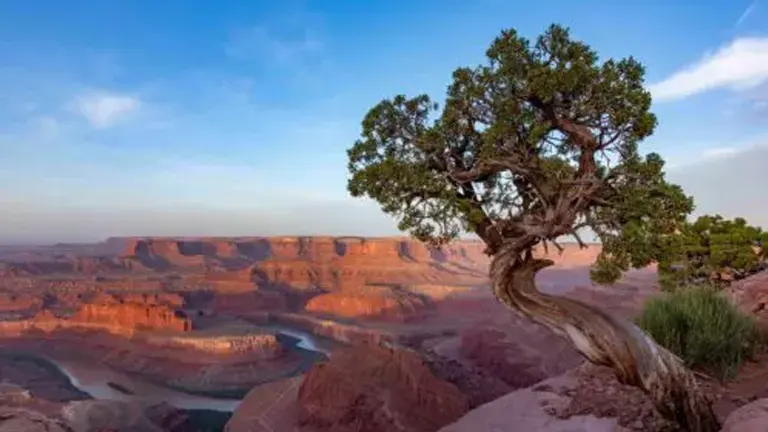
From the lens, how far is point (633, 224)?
970cm

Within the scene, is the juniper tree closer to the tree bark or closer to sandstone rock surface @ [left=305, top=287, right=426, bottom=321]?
the tree bark

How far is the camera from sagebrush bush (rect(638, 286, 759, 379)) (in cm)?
1191

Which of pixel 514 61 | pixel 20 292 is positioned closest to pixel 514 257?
pixel 514 61

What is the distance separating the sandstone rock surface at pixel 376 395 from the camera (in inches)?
974

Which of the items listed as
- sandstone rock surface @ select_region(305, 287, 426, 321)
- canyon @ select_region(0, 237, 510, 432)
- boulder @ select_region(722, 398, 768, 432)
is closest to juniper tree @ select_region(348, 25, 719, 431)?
boulder @ select_region(722, 398, 768, 432)

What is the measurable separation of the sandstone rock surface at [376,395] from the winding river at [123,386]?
3434 centimetres

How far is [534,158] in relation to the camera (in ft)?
33.5

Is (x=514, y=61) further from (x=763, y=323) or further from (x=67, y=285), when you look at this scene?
(x=67, y=285)

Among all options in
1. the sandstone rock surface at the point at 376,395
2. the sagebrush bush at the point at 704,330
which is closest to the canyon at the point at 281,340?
the sandstone rock surface at the point at 376,395

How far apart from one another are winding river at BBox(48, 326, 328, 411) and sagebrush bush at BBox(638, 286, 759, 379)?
52268 millimetres

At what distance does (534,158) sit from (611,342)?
3796 millimetres

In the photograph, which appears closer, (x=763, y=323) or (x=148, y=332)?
(x=763, y=323)

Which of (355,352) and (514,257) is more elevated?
(514,257)

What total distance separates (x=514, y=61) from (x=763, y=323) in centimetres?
1058
